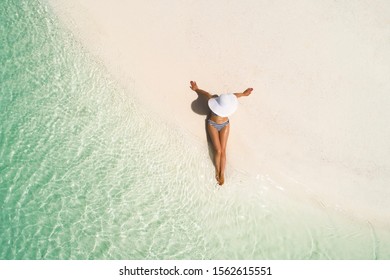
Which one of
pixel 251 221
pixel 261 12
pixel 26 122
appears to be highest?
pixel 261 12

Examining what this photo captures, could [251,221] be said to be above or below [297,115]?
below

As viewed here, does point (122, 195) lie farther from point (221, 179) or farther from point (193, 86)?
point (193, 86)

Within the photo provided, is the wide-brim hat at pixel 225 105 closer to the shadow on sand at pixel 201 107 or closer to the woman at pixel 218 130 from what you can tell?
the woman at pixel 218 130

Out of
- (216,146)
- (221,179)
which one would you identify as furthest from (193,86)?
(221,179)

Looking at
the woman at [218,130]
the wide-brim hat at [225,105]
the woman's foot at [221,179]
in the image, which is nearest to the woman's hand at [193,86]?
the woman at [218,130]

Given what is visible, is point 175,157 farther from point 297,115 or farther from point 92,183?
point 297,115

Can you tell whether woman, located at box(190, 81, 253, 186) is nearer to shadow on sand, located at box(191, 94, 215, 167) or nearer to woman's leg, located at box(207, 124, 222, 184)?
woman's leg, located at box(207, 124, 222, 184)
